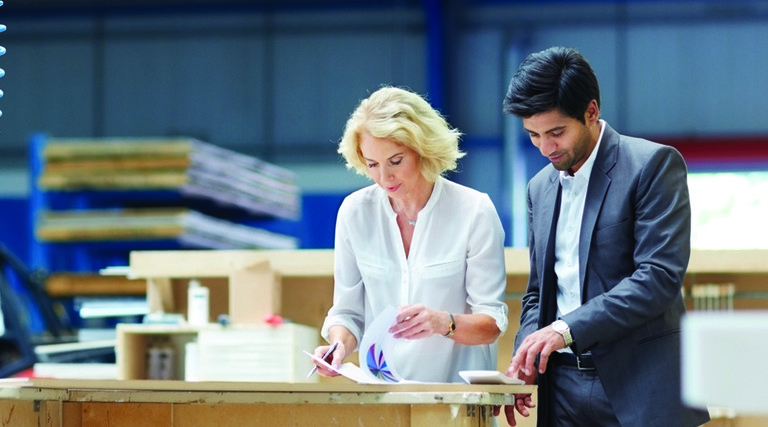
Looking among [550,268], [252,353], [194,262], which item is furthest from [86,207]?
[550,268]

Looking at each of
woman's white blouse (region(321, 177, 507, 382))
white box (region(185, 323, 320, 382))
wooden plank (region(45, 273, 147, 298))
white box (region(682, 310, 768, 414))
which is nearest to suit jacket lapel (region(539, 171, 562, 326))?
woman's white blouse (region(321, 177, 507, 382))

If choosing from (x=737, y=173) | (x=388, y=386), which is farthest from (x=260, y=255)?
(x=737, y=173)

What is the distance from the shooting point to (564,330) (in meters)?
2.17

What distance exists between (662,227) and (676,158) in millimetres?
161

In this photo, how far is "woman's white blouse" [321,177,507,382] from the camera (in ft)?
8.06

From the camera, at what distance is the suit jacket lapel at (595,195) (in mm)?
2254

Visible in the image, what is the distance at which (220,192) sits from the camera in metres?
6.92

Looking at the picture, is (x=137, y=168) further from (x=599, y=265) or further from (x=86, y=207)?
(x=599, y=265)

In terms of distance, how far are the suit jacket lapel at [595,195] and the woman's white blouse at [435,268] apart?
0.25m

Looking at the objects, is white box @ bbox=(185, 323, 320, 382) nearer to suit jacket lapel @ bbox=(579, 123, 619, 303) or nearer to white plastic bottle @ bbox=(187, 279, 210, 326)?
white plastic bottle @ bbox=(187, 279, 210, 326)

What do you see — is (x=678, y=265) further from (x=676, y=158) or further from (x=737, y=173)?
(x=737, y=173)

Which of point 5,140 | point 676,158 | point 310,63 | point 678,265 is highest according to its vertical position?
point 310,63

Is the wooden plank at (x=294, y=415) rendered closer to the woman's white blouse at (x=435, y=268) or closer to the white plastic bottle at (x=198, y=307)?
the woman's white blouse at (x=435, y=268)

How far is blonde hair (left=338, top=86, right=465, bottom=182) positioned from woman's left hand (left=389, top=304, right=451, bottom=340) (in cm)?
35
